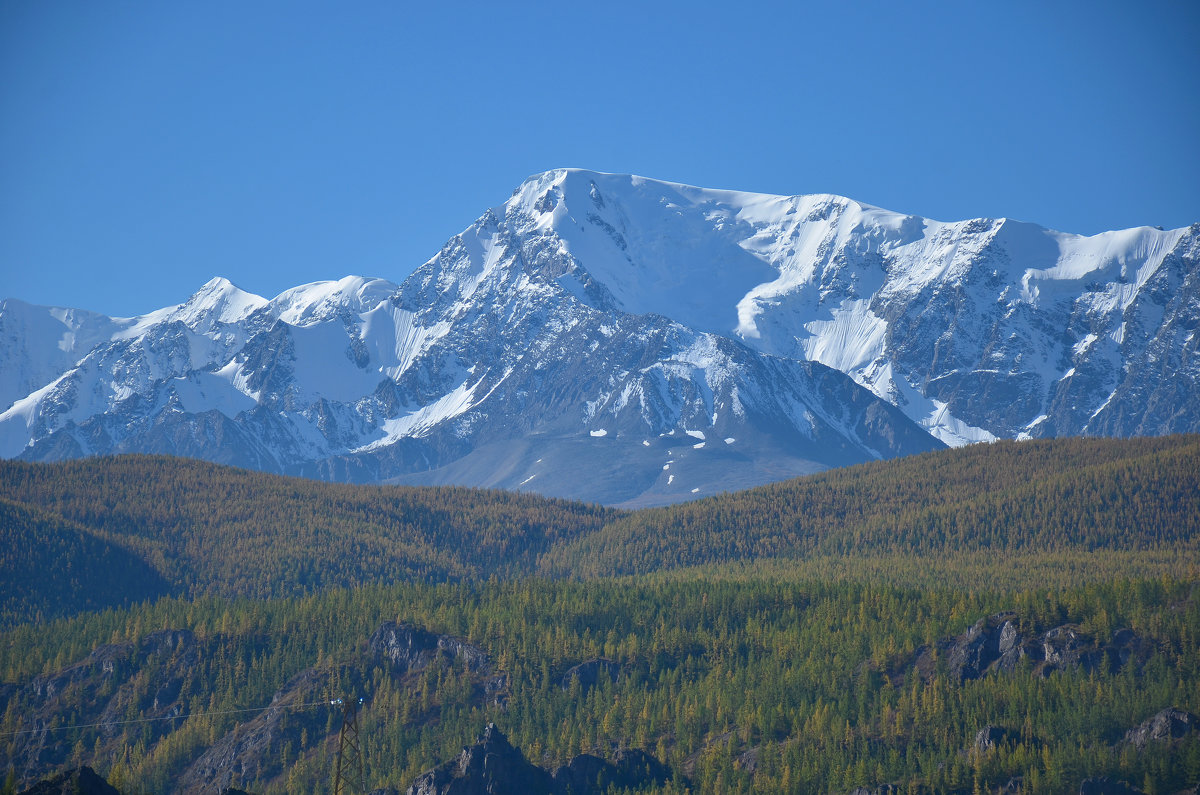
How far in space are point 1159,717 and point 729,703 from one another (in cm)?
4655

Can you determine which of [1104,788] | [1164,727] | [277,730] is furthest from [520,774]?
[1164,727]

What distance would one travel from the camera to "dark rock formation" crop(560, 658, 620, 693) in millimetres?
192750

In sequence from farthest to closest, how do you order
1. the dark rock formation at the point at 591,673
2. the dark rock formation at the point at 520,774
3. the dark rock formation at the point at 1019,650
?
the dark rock formation at the point at 591,673 < the dark rock formation at the point at 1019,650 < the dark rock formation at the point at 520,774

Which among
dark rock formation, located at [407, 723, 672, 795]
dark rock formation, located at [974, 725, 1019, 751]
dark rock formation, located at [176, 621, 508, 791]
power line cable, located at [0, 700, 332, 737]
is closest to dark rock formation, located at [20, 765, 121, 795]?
dark rock formation, located at [407, 723, 672, 795]

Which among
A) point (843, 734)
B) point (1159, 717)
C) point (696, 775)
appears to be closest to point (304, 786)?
point (696, 775)

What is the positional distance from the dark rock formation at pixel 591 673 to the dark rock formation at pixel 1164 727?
219ft

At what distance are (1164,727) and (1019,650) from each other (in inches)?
1196

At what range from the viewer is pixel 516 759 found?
15738 centimetres

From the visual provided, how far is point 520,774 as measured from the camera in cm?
15600

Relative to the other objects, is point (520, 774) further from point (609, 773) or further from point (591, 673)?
point (591, 673)

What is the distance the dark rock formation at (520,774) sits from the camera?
152m

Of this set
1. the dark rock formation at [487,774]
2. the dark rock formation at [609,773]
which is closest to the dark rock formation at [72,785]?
the dark rock formation at [487,774]

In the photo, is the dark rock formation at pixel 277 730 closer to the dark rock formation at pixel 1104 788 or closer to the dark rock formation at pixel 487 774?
the dark rock formation at pixel 487 774

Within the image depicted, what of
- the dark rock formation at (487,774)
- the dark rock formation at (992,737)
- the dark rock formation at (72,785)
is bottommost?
the dark rock formation at (72,785)
